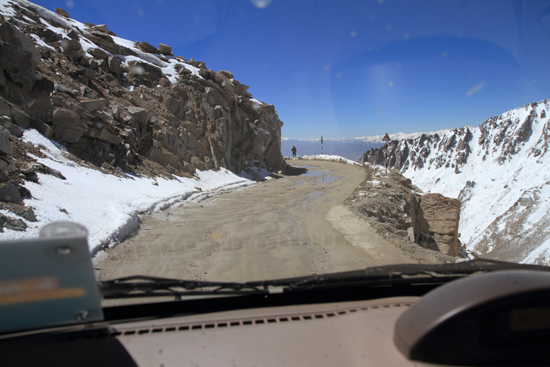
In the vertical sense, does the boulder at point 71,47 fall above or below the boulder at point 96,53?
below

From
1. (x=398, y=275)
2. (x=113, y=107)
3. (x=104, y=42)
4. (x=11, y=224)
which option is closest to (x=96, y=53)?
(x=104, y=42)

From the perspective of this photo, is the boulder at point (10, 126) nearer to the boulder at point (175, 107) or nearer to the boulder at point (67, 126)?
the boulder at point (67, 126)

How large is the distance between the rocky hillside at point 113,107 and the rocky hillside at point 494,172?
40.4m

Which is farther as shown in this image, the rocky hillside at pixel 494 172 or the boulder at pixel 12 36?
the rocky hillside at pixel 494 172

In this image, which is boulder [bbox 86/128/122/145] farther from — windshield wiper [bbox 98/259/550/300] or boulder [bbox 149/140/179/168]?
windshield wiper [bbox 98/259/550/300]

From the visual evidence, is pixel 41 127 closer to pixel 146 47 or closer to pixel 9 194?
pixel 9 194

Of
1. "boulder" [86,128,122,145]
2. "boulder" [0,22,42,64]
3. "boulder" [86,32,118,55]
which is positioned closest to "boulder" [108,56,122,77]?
"boulder" [86,32,118,55]

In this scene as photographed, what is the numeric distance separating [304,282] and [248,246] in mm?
4359

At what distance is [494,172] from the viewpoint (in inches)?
3875

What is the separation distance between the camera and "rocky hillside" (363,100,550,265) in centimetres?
5962

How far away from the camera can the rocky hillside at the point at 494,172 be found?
5962cm

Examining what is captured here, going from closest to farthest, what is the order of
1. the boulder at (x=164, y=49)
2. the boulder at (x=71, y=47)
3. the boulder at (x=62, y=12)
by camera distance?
the boulder at (x=71, y=47)
the boulder at (x=62, y=12)
the boulder at (x=164, y=49)

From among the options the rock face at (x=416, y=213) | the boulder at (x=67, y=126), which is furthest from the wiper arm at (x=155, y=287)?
the boulder at (x=67, y=126)

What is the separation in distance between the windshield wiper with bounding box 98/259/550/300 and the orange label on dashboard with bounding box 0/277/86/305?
431 mm
